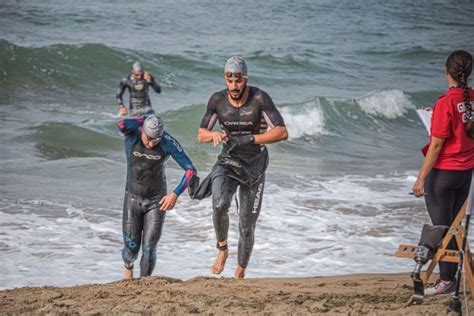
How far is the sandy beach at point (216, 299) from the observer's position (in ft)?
21.5

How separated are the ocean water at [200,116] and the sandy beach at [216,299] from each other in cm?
191

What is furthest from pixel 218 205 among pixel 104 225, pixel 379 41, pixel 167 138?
pixel 379 41

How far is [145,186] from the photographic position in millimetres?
8164

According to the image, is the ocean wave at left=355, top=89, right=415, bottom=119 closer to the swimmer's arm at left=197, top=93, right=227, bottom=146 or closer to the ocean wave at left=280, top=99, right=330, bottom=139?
the ocean wave at left=280, top=99, right=330, bottom=139

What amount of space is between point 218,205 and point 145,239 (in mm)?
853

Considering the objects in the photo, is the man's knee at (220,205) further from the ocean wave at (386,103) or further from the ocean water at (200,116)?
the ocean wave at (386,103)

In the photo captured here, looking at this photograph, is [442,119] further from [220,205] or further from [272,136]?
[220,205]

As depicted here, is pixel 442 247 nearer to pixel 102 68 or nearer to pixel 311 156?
pixel 311 156

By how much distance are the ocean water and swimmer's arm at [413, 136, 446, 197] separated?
3.59 metres

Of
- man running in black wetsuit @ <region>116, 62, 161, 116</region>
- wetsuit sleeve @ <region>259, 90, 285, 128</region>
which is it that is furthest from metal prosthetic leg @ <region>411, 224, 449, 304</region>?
man running in black wetsuit @ <region>116, 62, 161, 116</region>

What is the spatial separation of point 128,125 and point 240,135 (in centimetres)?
108

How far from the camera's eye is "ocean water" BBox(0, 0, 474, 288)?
35.7 feet

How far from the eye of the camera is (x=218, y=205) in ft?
26.0

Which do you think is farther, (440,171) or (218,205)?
(218,205)
